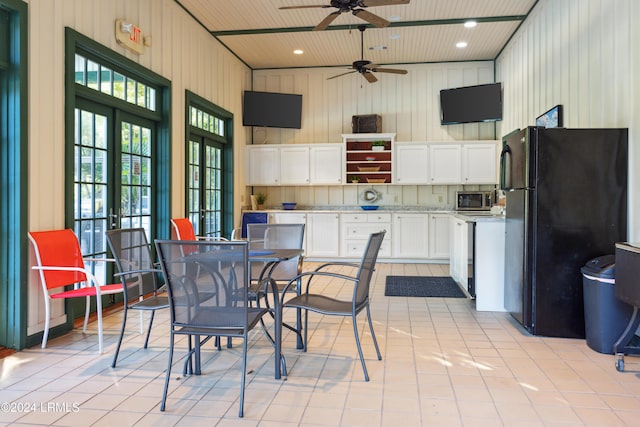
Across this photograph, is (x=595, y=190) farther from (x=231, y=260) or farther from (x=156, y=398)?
(x=156, y=398)

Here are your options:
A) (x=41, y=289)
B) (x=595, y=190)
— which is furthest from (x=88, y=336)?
(x=595, y=190)

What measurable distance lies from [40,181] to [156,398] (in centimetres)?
205

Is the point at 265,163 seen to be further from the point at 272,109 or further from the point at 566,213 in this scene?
the point at 566,213

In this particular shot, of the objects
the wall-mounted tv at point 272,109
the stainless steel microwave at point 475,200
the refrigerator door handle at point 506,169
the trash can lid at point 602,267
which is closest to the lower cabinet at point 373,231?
the stainless steel microwave at point 475,200

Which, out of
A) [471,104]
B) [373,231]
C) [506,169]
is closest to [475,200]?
[471,104]

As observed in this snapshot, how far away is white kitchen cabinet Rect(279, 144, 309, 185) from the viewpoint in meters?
8.61

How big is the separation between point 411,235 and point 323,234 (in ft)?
5.08

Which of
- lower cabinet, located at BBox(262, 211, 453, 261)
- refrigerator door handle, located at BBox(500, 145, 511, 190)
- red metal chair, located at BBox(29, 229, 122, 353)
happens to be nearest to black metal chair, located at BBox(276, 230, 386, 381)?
red metal chair, located at BBox(29, 229, 122, 353)

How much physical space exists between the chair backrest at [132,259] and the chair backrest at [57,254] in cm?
56

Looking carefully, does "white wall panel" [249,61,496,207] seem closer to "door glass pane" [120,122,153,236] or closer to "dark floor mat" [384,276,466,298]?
"dark floor mat" [384,276,466,298]

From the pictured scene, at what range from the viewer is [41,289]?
3.64 metres

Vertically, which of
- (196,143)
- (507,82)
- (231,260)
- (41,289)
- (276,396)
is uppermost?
(507,82)

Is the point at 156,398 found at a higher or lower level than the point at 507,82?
lower

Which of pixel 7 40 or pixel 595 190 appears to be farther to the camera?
pixel 595 190
